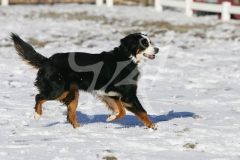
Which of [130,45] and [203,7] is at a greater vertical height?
[130,45]

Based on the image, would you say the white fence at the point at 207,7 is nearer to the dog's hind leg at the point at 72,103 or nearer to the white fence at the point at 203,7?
the white fence at the point at 203,7

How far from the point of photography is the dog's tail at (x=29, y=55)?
6543 millimetres

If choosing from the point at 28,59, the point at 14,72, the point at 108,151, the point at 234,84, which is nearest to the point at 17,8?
the point at 14,72

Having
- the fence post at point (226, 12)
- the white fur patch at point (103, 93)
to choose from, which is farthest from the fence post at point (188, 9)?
the white fur patch at point (103, 93)

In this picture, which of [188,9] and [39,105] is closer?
[39,105]

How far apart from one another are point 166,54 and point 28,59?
693cm

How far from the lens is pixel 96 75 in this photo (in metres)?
6.47

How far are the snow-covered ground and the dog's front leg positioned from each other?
105 millimetres

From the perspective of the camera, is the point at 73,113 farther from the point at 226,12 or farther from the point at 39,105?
the point at 226,12

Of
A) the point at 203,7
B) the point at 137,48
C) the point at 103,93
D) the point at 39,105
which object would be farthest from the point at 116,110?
the point at 203,7

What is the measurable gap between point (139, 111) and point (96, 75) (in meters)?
0.70

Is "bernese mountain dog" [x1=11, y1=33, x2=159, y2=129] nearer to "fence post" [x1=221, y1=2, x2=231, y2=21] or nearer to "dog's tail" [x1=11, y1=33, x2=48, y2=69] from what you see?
"dog's tail" [x1=11, y1=33, x2=48, y2=69]

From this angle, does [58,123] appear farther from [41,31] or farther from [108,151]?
[41,31]

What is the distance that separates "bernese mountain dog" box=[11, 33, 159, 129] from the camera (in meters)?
6.36
